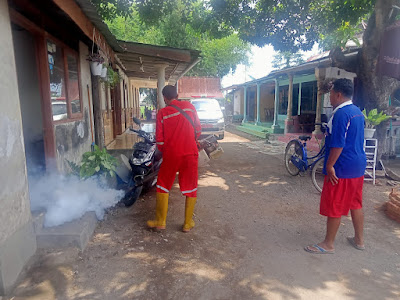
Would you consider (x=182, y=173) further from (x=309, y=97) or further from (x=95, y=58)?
(x=309, y=97)

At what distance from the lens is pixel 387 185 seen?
218 inches

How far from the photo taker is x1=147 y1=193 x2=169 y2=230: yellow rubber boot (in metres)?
3.45

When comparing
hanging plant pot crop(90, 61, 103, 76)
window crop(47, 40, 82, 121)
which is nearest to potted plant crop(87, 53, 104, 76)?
hanging plant pot crop(90, 61, 103, 76)

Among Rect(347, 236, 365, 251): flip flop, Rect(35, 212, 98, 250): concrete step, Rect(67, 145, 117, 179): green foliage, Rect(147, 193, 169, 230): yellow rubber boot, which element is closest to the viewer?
Rect(35, 212, 98, 250): concrete step

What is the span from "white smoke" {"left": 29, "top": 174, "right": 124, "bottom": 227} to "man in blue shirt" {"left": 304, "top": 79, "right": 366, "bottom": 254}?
9.05 feet

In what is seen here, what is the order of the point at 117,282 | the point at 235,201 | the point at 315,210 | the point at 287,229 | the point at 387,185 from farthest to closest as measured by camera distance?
the point at 387,185, the point at 235,201, the point at 315,210, the point at 287,229, the point at 117,282

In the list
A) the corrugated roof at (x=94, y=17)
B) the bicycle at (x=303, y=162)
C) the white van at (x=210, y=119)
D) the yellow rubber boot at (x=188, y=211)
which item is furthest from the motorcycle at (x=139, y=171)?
the white van at (x=210, y=119)

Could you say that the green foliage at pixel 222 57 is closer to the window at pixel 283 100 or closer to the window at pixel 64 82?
the window at pixel 283 100

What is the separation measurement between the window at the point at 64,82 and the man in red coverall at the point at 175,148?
5.56 feet

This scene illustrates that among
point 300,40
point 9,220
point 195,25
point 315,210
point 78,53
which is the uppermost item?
point 195,25

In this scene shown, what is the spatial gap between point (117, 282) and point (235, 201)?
2574 millimetres

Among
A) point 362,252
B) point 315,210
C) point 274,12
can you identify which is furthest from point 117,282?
point 274,12

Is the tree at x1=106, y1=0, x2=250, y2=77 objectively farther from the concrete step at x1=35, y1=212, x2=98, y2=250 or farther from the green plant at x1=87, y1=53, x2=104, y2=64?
the concrete step at x1=35, y1=212, x2=98, y2=250

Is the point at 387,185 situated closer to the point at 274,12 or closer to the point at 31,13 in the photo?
the point at 274,12
